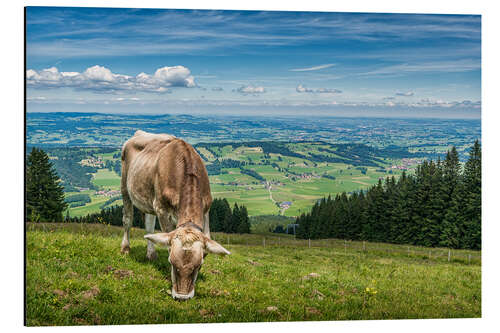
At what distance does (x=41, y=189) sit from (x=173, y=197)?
3.75 meters

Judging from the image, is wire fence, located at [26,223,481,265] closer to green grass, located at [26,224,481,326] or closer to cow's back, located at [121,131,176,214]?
green grass, located at [26,224,481,326]

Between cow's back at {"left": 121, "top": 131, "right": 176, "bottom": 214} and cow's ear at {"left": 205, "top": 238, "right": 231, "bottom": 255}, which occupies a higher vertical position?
cow's back at {"left": 121, "top": 131, "right": 176, "bottom": 214}

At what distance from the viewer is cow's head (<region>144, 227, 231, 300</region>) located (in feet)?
23.7

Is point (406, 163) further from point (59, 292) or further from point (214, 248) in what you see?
point (59, 292)

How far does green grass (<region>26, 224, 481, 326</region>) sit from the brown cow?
775 mm

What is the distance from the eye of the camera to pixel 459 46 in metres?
11.0

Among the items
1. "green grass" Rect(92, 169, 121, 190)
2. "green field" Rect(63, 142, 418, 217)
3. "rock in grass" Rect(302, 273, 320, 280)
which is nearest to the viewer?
"rock in grass" Rect(302, 273, 320, 280)

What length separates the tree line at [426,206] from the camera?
11938mm

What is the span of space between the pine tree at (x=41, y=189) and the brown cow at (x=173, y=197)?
1736mm

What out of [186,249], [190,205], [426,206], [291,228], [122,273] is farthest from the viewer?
[291,228]

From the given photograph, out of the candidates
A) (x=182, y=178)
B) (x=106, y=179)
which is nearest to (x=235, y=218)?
(x=106, y=179)

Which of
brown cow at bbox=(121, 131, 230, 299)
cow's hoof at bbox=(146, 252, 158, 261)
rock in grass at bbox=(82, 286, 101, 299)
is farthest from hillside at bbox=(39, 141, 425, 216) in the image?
rock in grass at bbox=(82, 286, 101, 299)

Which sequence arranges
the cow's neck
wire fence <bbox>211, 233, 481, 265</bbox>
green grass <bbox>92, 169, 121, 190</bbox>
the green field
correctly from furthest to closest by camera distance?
1. wire fence <bbox>211, 233, 481, 265</bbox>
2. the green field
3. green grass <bbox>92, 169, 121, 190</bbox>
4. the cow's neck

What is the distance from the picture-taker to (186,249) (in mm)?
7184
